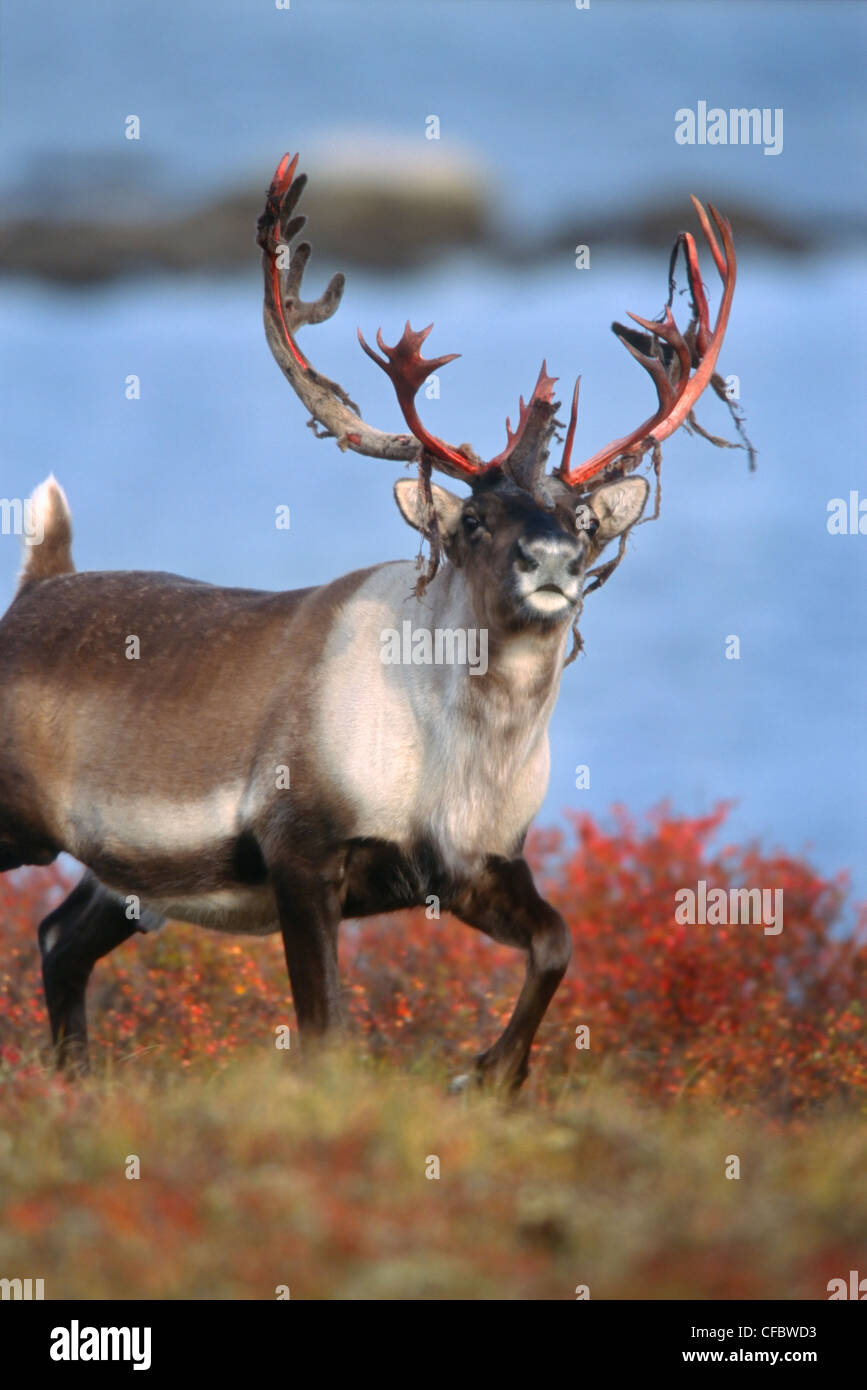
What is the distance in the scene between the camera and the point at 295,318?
7.43 m

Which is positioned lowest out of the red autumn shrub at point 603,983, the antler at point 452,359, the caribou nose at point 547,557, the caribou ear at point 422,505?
the red autumn shrub at point 603,983

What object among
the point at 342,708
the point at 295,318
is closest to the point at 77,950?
the point at 342,708

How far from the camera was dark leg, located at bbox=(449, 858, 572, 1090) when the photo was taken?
6844 millimetres

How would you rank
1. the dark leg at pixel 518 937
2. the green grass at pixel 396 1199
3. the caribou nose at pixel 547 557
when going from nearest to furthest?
the green grass at pixel 396 1199
the caribou nose at pixel 547 557
the dark leg at pixel 518 937

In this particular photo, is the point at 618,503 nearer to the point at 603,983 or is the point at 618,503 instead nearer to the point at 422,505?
the point at 422,505

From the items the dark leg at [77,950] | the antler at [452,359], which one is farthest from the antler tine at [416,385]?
the dark leg at [77,950]

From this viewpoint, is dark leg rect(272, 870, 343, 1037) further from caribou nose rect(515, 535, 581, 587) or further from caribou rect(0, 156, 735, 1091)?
caribou nose rect(515, 535, 581, 587)

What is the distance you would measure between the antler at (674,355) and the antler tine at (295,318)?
80cm

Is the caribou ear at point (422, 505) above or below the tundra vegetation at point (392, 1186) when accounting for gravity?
above

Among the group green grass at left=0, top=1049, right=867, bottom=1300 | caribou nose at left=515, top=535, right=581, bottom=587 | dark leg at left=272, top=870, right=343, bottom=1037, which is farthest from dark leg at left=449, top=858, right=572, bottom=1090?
caribou nose at left=515, top=535, right=581, bottom=587

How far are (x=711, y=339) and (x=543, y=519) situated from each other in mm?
1576

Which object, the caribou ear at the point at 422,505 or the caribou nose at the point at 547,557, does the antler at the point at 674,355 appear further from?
the caribou nose at the point at 547,557

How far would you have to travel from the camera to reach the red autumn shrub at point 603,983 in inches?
368

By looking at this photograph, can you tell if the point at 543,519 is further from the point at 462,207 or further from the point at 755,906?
the point at 462,207
